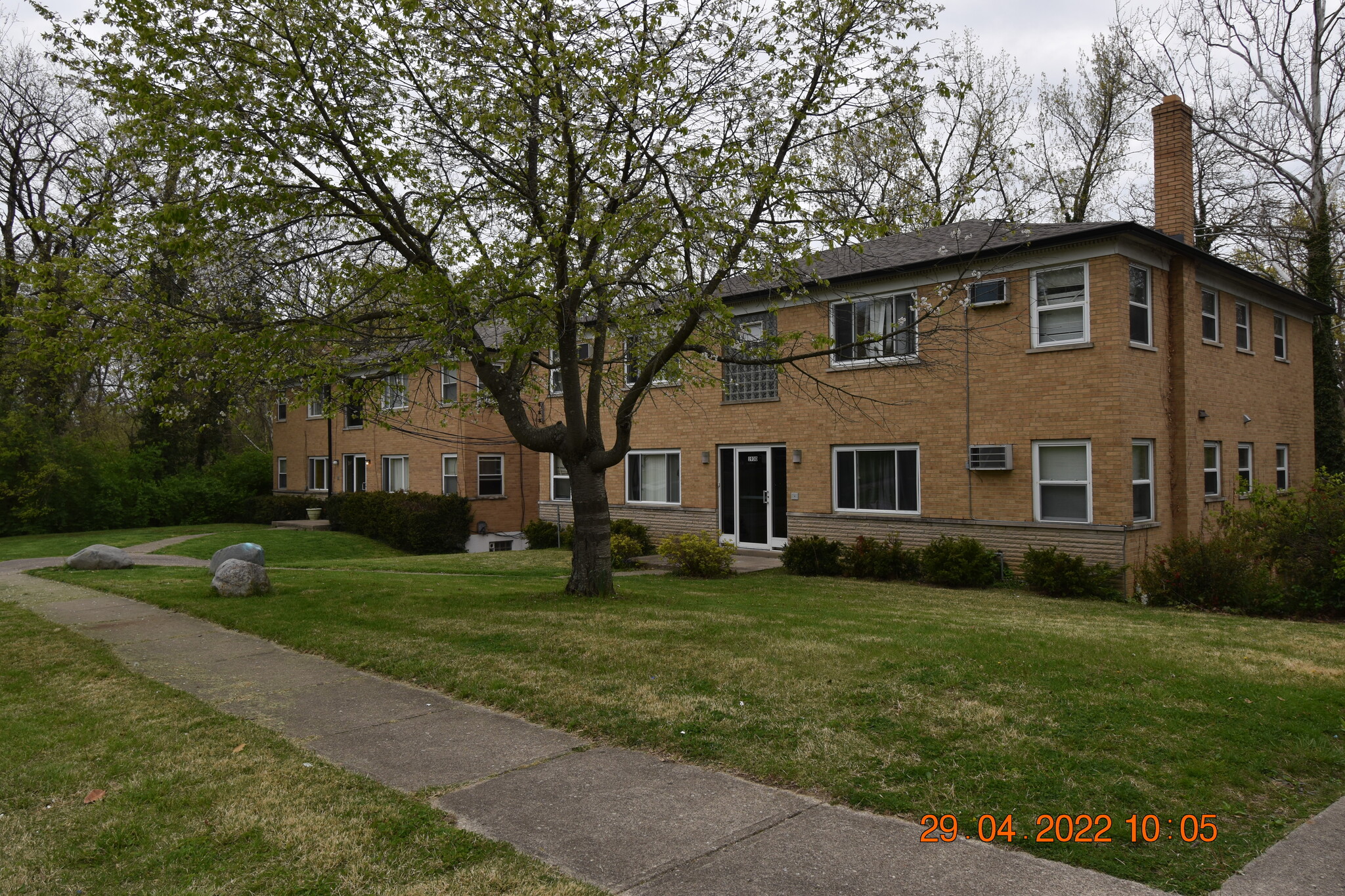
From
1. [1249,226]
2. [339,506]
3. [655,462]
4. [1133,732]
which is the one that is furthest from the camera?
[339,506]

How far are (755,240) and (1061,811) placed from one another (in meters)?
7.43

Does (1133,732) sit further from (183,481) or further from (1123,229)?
(183,481)

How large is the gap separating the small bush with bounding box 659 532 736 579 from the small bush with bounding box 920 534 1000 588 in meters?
3.75

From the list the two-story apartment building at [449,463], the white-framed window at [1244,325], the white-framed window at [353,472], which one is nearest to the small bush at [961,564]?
the white-framed window at [1244,325]

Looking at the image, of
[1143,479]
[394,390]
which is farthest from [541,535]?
[1143,479]

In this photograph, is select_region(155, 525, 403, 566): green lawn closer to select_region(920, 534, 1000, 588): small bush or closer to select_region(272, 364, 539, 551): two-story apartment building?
select_region(272, 364, 539, 551): two-story apartment building

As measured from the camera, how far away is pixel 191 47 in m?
10.3

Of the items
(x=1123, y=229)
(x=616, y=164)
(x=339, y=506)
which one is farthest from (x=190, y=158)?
(x=339, y=506)

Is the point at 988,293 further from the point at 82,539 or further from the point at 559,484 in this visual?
the point at 82,539

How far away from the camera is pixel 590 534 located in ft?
41.4

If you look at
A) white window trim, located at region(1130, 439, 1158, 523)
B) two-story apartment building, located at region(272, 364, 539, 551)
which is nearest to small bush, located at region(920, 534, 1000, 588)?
white window trim, located at region(1130, 439, 1158, 523)

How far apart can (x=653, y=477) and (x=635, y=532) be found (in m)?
1.77

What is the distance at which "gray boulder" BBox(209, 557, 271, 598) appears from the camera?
1282 centimetres

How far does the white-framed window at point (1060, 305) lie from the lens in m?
16.1
